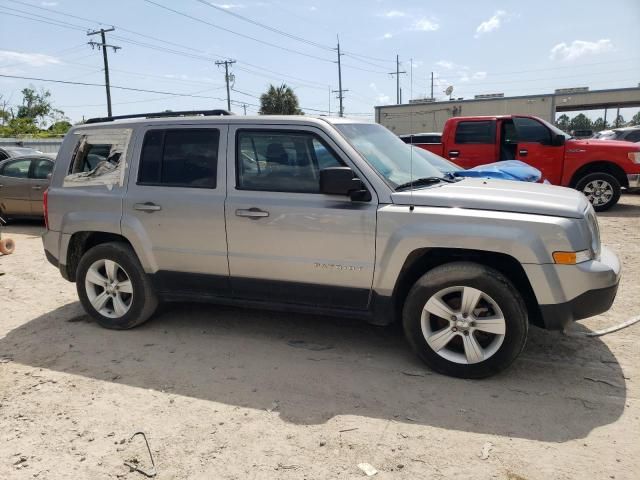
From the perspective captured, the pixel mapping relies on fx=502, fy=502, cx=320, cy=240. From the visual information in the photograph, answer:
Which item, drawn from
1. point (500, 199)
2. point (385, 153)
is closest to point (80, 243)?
point (385, 153)

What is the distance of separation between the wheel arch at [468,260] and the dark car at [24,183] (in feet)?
28.5

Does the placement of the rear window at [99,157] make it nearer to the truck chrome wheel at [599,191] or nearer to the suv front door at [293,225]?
the suv front door at [293,225]

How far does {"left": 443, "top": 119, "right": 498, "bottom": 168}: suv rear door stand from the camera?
36.2ft

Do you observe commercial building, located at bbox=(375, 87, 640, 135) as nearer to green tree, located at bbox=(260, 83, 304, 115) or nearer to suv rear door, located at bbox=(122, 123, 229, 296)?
green tree, located at bbox=(260, 83, 304, 115)

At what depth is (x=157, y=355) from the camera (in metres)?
4.12

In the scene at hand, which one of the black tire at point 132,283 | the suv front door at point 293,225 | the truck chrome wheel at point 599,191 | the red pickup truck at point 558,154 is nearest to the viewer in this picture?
the suv front door at point 293,225

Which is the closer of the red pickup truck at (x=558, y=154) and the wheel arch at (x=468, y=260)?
the wheel arch at (x=468, y=260)

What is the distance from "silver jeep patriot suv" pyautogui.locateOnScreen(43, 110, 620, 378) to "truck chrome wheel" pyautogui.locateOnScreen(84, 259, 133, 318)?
0.01 meters

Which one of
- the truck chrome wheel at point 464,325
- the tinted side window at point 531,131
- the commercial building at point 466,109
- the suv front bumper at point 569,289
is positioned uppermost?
the commercial building at point 466,109

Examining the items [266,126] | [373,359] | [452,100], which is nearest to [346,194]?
[266,126]

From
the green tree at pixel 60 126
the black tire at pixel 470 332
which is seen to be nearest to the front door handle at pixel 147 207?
the black tire at pixel 470 332

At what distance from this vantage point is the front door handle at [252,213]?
3920 mm

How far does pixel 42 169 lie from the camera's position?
32.9 ft

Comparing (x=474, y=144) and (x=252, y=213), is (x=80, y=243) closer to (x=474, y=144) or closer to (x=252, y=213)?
(x=252, y=213)
